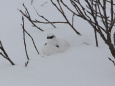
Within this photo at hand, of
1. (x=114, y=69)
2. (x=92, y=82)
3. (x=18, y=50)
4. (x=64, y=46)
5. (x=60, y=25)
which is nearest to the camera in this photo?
(x=92, y=82)

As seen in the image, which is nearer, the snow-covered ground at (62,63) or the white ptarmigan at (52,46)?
the snow-covered ground at (62,63)

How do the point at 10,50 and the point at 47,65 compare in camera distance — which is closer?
the point at 47,65

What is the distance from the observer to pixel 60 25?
2957mm

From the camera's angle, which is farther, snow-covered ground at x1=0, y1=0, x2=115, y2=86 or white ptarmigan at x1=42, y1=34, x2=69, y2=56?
white ptarmigan at x1=42, y1=34, x2=69, y2=56

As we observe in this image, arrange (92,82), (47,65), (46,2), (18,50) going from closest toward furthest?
1. (92,82)
2. (47,65)
3. (18,50)
4. (46,2)

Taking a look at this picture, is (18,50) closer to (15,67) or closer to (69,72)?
(15,67)

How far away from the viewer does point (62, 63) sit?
6.98 ft

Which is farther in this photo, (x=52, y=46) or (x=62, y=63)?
(x=52, y=46)

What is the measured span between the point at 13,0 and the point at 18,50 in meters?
1.80

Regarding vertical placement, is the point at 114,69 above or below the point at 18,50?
below

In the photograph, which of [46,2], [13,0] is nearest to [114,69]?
[46,2]

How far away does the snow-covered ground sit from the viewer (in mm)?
1879

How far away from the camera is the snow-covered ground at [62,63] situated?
1.88 metres

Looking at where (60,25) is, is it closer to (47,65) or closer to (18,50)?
(18,50)
